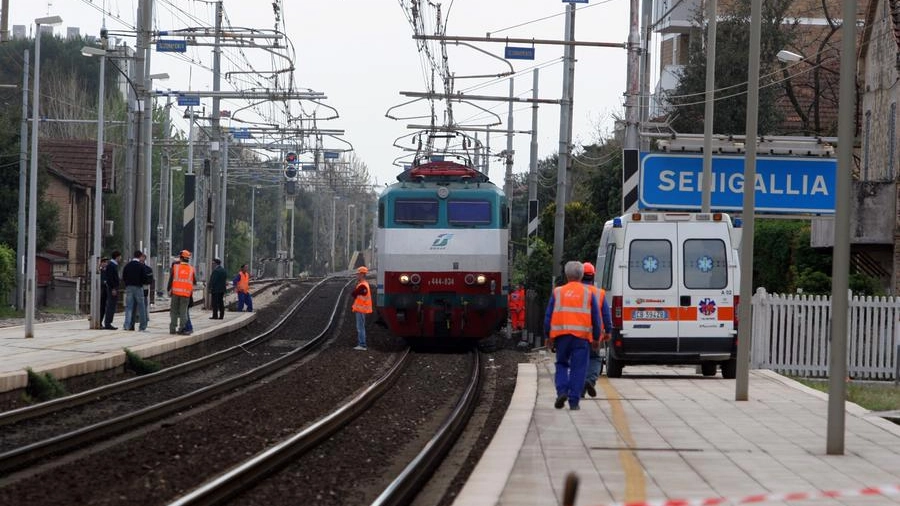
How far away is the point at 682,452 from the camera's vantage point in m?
11.6

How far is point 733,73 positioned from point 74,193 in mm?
30122

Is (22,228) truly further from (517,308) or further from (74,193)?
(74,193)

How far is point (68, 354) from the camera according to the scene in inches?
908

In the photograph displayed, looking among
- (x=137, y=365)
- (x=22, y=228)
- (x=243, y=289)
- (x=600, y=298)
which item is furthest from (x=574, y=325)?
(x=22, y=228)

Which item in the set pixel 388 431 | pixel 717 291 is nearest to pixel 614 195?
pixel 717 291

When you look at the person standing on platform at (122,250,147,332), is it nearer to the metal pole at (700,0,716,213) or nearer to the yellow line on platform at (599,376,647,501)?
the metal pole at (700,0,716,213)

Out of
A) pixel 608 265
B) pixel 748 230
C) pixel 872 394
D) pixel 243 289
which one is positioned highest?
pixel 748 230

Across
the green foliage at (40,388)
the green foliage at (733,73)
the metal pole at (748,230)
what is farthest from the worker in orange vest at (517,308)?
the metal pole at (748,230)

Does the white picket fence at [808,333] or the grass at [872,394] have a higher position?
the white picket fence at [808,333]

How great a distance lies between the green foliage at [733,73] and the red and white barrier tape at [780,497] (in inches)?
1627

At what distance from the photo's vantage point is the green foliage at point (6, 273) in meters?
46.8

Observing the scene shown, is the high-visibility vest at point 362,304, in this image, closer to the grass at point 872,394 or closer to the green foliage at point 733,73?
the grass at point 872,394

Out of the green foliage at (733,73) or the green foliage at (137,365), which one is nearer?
the green foliage at (137,365)

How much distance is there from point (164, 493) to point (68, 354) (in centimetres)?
1313
